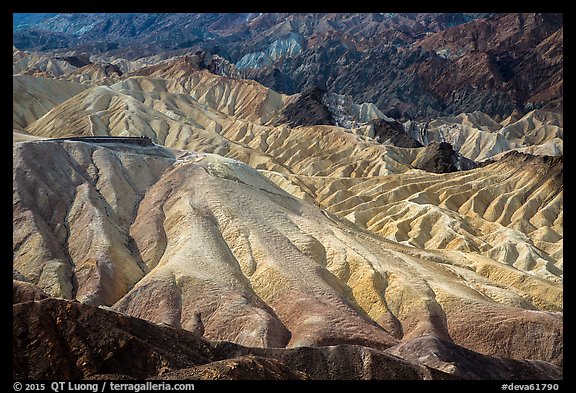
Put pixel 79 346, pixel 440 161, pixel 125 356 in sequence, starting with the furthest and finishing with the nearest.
Result: pixel 440 161
pixel 125 356
pixel 79 346

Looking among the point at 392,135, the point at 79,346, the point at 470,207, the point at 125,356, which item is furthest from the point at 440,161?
the point at 79,346

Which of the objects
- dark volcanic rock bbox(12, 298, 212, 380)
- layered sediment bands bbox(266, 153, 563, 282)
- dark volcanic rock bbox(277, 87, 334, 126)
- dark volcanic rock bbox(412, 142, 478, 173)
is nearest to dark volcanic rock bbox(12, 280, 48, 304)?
dark volcanic rock bbox(12, 298, 212, 380)

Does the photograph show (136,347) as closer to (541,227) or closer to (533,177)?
(541,227)

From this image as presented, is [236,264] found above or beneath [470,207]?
above

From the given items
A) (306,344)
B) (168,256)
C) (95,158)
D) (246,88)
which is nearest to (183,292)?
(168,256)

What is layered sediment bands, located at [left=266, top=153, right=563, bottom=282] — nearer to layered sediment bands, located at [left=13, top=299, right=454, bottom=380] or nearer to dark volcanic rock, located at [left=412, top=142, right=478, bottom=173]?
dark volcanic rock, located at [left=412, top=142, right=478, bottom=173]

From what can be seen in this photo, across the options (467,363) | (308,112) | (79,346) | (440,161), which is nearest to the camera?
(79,346)

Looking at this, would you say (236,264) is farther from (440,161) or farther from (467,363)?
(440,161)

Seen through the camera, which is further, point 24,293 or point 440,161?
point 440,161
